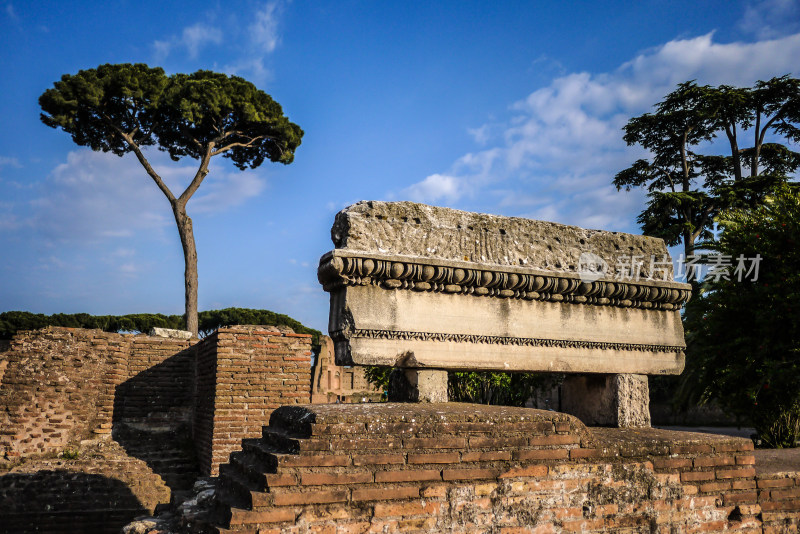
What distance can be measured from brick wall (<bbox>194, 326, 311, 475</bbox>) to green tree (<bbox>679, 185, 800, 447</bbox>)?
239 inches

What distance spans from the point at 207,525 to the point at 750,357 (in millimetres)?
8075

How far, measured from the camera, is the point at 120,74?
1820 cm

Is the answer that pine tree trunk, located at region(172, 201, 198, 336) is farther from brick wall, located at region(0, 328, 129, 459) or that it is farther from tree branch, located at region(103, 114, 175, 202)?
brick wall, located at region(0, 328, 129, 459)

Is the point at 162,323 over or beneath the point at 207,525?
over

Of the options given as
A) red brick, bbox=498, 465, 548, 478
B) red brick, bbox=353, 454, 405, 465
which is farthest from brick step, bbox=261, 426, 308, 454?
red brick, bbox=498, 465, 548, 478

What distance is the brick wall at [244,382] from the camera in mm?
7727

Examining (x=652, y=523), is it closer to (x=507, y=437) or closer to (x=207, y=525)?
(x=507, y=437)

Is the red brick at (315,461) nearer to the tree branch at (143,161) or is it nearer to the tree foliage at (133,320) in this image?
the tree branch at (143,161)

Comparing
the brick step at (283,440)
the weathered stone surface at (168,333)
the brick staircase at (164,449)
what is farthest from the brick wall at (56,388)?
the brick step at (283,440)

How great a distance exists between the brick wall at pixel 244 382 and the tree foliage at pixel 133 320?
19.3 metres

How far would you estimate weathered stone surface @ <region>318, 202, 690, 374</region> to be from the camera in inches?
118

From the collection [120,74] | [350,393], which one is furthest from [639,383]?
[350,393]

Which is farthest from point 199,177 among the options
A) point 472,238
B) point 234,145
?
point 472,238

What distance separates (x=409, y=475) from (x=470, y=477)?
0.98 ft
